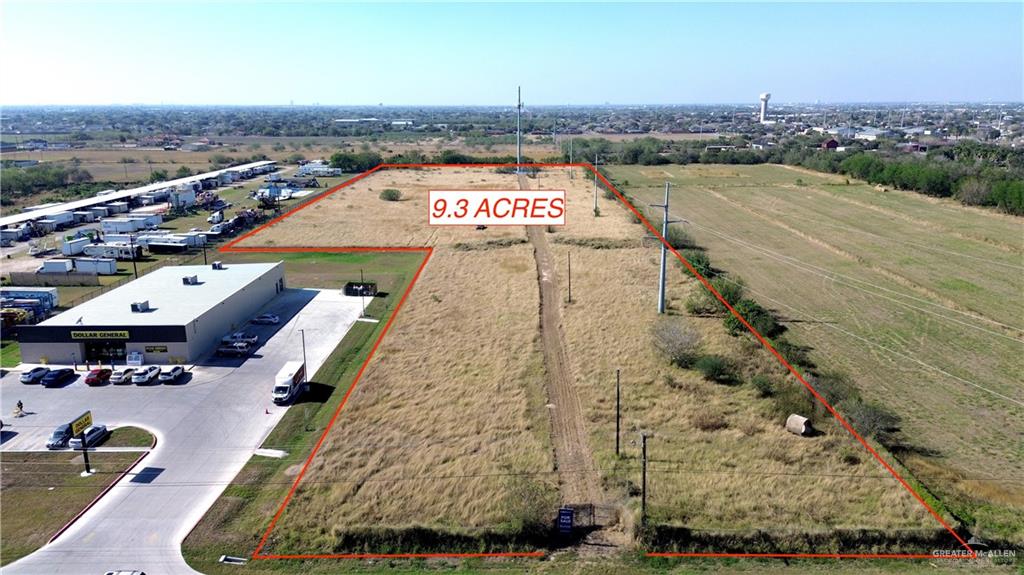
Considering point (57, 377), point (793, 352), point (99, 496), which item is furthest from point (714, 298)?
point (57, 377)

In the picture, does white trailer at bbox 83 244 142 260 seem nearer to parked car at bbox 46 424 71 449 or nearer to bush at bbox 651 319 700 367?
parked car at bbox 46 424 71 449

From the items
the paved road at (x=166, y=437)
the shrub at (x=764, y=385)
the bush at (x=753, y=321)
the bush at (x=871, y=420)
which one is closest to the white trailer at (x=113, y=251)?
the paved road at (x=166, y=437)

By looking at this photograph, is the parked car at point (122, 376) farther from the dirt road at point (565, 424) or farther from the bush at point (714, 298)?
the bush at point (714, 298)

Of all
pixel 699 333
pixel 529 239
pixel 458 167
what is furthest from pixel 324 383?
pixel 458 167

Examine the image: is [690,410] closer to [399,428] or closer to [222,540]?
[399,428]

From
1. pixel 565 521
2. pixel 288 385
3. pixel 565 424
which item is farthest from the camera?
pixel 288 385

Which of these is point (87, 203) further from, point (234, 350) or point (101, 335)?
point (234, 350)
